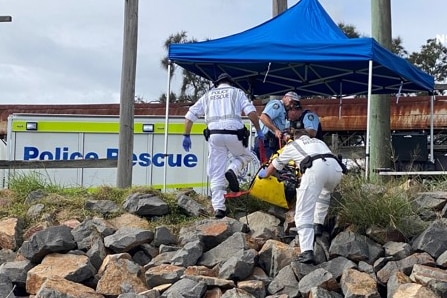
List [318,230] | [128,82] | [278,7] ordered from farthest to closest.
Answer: [278,7]
[128,82]
[318,230]

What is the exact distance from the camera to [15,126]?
12367 mm

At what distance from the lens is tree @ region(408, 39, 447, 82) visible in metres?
38.2

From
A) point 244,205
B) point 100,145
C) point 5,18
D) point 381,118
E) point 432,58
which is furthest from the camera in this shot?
point 432,58

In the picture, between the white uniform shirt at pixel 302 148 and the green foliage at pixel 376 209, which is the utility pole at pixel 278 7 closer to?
the white uniform shirt at pixel 302 148

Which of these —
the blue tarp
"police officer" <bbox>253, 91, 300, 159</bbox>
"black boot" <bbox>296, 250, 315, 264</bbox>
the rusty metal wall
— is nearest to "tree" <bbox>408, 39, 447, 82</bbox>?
the rusty metal wall

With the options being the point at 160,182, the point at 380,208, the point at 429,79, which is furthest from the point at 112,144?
the point at 380,208

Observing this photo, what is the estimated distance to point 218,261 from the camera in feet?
20.9

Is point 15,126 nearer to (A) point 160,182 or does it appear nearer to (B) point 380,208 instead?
(A) point 160,182

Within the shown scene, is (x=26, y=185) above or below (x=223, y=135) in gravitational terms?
below

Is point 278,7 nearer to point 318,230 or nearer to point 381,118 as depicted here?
point 381,118

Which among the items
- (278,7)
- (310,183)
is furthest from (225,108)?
(278,7)

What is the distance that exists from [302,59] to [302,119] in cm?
130

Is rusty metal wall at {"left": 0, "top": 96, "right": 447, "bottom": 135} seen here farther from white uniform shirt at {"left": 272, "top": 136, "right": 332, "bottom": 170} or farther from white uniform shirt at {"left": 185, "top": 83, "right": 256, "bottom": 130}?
white uniform shirt at {"left": 272, "top": 136, "right": 332, "bottom": 170}

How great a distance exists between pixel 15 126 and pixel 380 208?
319 inches
